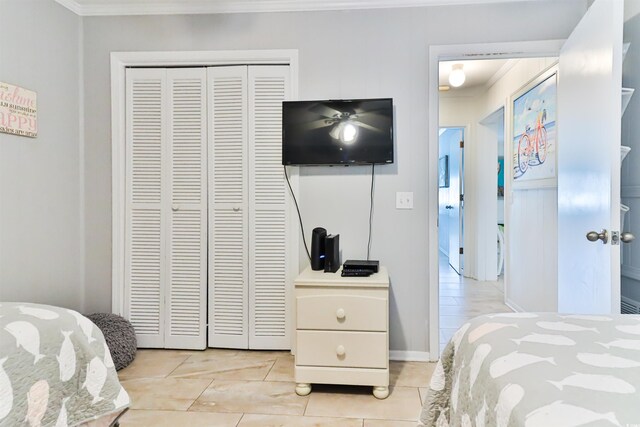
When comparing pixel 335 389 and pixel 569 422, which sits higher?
pixel 569 422

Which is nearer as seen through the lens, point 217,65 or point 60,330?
point 60,330

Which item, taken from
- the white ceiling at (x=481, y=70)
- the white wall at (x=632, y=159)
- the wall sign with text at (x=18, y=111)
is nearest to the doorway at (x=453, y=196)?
the white ceiling at (x=481, y=70)

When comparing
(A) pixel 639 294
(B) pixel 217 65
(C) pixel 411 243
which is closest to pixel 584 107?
(A) pixel 639 294

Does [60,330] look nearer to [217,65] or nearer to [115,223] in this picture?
[115,223]

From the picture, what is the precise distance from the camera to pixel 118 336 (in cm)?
248

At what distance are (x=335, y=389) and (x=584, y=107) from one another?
6.76 feet

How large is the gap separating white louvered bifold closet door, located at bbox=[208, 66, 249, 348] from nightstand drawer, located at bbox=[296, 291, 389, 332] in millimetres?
716

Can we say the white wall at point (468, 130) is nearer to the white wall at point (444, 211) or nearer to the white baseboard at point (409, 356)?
the white wall at point (444, 211)

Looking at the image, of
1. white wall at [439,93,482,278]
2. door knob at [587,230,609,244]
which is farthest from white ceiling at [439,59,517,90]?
door knob at [587,230,609,244]

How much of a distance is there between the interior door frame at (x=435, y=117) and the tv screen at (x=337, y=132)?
0.31m

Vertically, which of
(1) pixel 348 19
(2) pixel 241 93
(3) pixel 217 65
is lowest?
(2) pixel 241 93

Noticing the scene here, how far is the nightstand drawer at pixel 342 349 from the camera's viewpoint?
2.08 metres

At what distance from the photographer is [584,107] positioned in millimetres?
2037

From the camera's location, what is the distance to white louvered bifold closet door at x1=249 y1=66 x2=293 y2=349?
104 inches
